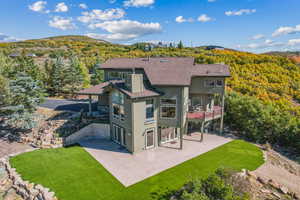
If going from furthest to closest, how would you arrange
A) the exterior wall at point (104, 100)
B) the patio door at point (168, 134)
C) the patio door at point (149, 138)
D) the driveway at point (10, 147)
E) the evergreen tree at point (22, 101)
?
the exterior wall at point (104, 100), the evergreen tree at point (22, 101), the patio door at point (168, 134), the patio door at point (149, 138), the driveway at point (10, 147)

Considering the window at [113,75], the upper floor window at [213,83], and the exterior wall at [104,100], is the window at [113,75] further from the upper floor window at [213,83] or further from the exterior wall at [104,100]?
the upper floor window at [213,83]

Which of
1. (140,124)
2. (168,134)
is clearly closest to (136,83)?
(140,124)

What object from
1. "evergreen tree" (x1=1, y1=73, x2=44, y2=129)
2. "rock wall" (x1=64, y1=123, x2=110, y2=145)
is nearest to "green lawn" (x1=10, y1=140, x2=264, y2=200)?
"rock wall" (x1=64, y1=123, x2=110, y2=145)

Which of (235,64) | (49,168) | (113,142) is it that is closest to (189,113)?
(113,142)

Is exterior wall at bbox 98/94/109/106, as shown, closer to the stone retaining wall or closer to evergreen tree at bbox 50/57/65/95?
the stone retaining wall

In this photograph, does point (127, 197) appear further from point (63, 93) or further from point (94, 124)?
point (63, 93)

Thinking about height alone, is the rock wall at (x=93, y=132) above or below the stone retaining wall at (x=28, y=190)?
above

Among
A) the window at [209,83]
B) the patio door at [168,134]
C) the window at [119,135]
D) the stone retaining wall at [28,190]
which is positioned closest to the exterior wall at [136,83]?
the window at [119,135]
